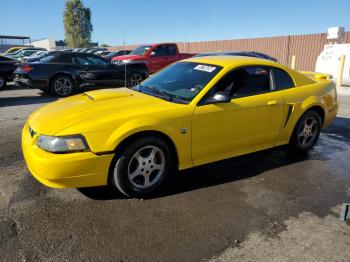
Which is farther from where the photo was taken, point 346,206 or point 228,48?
point 228,48

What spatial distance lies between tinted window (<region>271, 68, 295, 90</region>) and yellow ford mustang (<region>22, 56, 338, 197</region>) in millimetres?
17

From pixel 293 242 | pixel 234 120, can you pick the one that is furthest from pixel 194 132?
pixel 293 242

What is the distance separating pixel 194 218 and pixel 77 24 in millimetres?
64687

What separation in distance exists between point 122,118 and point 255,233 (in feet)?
5.52

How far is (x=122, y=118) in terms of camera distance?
3.26 m

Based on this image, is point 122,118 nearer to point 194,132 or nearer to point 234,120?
point 194,132

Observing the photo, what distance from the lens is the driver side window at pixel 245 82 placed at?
13.0ft

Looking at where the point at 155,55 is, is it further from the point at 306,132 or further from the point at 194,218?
the point at 194,218

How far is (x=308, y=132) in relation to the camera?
4930 millimetres

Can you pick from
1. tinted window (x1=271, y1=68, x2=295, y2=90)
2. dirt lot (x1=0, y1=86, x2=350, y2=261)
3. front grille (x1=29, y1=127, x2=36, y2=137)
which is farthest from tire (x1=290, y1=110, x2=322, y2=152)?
front grille (x1=29, y1=127, x2=36, y2=137)

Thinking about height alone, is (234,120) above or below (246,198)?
above

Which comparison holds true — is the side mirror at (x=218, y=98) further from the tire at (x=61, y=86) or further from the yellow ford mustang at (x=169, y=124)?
the tire at (x=61, y=86)

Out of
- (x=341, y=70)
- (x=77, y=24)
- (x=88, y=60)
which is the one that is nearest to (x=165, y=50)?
(x=88, y=60)

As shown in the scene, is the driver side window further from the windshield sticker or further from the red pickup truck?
the red pickup truck
